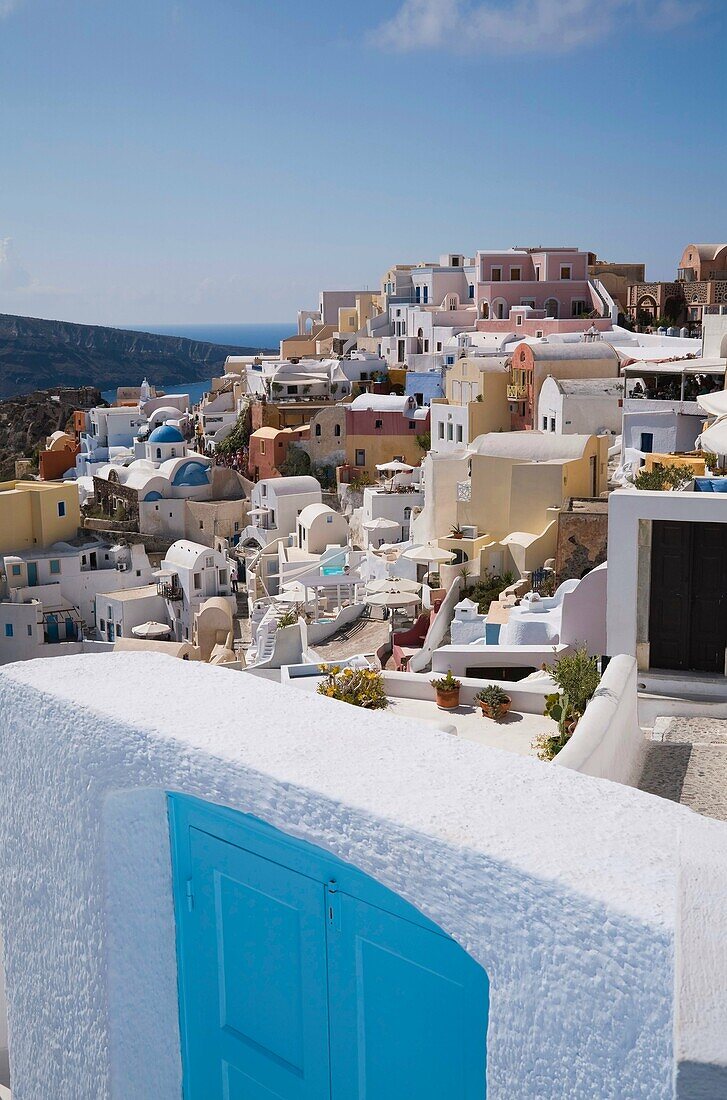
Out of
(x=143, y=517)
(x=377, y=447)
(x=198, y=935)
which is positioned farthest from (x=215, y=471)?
(x=198, y=935)

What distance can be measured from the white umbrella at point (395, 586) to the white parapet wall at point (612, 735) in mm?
11886

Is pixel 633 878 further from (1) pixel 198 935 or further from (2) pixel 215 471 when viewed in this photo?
(2) pixel 215 471

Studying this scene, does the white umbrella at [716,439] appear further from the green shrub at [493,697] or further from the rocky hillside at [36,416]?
the rocky hillside at [36,416]

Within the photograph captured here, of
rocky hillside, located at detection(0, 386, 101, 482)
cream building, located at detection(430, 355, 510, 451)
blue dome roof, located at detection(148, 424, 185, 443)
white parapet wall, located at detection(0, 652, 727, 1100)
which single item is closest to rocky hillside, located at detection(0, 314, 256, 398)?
rocky hillside, located at detection(0, 386, 101, 482)

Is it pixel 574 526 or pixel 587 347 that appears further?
pixel 587 347

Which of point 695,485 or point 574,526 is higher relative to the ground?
point 695,485

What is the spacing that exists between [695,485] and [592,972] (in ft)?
19.5

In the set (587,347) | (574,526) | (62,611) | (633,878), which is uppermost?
(587,347)

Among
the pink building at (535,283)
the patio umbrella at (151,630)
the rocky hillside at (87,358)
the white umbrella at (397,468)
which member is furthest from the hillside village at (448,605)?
the rocky hillside at (87,358)

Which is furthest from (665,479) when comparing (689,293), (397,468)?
(689,293)

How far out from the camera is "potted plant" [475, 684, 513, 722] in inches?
267

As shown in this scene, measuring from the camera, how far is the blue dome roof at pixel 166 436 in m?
33.3

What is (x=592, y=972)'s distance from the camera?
1579 millimetres

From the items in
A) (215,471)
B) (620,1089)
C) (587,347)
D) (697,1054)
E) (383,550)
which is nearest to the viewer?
(697,1054)
